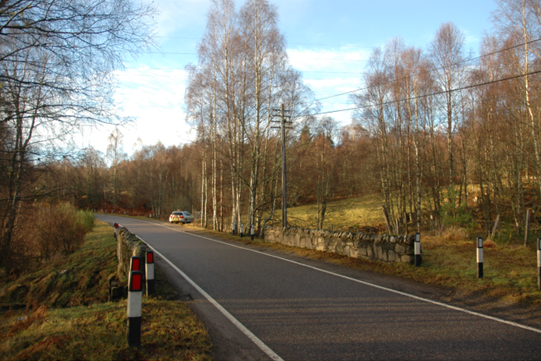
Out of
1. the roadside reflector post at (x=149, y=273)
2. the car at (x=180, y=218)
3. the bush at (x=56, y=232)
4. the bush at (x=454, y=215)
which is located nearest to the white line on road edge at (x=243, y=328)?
the roadside reflector post at (x=149, y=273)

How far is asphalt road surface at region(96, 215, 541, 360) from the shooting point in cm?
376

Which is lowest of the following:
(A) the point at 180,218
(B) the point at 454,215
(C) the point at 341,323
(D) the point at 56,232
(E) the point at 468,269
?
(A) the point at 180,218

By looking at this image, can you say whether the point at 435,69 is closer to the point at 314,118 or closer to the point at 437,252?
the point at 314,118

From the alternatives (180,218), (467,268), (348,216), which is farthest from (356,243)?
(180,218)

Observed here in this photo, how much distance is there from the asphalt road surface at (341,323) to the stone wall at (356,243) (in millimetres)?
1610

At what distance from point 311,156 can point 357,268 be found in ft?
61.6

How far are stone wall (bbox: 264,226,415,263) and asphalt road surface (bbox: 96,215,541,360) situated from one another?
1610 millimetres

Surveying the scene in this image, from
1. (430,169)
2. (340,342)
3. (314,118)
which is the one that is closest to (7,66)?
(340,342)

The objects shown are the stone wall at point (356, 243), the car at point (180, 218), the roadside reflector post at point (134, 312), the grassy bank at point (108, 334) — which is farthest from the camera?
the car at point (180, 218)

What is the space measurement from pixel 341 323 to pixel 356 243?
18.8ft

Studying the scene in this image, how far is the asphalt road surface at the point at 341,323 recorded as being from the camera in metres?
3.76

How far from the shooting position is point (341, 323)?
4.66 metres

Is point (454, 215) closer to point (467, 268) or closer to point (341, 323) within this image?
point (467, 268)

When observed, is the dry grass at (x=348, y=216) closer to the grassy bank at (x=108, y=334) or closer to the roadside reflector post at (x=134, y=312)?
the grassy bank at (x=108, y=334)
